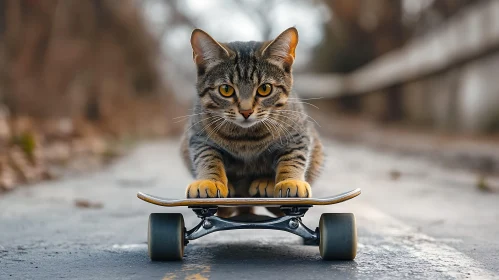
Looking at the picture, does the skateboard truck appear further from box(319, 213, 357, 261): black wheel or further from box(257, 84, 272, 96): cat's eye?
box(257, 84, 272, 96): cat's eye

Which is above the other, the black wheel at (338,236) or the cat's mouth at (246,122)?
the cat's mouth at (246,122)

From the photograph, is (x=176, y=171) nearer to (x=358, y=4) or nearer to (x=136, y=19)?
(x=136, y=19)

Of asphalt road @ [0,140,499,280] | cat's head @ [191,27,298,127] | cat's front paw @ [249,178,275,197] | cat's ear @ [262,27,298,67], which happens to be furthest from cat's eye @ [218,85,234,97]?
asphalt road @ [0,140,499,280]

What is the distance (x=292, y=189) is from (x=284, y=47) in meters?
1.09

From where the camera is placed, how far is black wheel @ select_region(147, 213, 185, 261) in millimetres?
3514

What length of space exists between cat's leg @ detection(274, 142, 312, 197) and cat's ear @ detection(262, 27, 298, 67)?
1.88 ft

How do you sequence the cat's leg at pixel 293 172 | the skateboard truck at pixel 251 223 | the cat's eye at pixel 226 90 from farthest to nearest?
the cat's eye at pixel 226 90 < the cat's leg at pixel 293 172 < the skateboard truck at pixel 251 223

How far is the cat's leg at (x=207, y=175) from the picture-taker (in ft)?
12.0

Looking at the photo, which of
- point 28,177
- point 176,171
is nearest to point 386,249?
point 28,177

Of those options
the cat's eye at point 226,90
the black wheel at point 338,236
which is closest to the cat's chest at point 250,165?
the cat's eye at point 226,90

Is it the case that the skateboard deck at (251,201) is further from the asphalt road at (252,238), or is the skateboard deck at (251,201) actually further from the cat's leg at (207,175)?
the asphalt road at (252,238)

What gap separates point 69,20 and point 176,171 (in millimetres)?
6554

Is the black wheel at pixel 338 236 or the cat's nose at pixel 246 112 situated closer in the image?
the black wheel at pixel 338 236

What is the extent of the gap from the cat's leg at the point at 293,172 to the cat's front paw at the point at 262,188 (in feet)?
0.43
